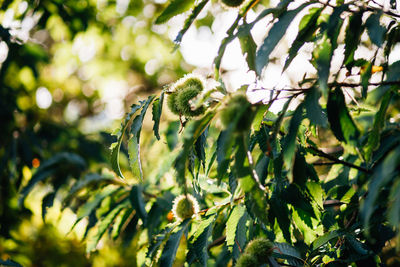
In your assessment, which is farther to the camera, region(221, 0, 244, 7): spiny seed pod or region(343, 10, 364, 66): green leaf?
region(221, 0, 244, 7): spiny seed pod

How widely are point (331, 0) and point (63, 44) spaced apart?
3.94m

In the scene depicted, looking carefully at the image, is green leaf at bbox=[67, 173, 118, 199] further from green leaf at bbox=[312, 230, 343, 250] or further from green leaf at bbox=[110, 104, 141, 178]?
green leaf at bbox=[312, 230, 343, 250]

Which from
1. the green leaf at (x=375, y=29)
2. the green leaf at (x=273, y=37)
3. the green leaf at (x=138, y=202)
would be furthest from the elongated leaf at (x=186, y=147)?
the green leaf at (x=138, y=202)

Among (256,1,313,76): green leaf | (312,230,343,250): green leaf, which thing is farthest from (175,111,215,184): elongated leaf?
(312,230,343,250): green leaf

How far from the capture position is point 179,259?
305 cm

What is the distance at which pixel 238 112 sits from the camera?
65cm

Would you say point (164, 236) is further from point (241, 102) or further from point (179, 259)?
point (179, 259)

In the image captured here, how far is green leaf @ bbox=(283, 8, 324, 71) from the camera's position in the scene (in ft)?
2.65

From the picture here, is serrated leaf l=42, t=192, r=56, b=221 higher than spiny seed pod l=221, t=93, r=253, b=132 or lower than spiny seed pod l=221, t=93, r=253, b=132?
higher

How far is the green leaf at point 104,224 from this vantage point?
148 cm

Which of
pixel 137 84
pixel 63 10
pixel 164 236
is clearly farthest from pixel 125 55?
pixel 164 236

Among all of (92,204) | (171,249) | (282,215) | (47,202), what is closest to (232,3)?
(282,215)

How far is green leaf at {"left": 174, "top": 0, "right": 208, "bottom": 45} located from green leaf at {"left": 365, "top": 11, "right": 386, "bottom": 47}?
1.21 feet

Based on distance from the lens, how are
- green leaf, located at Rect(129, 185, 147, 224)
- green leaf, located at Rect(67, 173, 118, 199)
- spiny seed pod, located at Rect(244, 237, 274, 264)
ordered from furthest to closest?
green leaf, located at Rect(67, 173, 118, 199) → green leaf, located at Rect(129, 185, 147, 224) → spiny seed pod, located at Rect(244, 237, 274, 264)
